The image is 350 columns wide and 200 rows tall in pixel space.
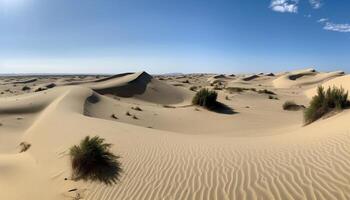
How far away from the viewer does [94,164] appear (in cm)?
833

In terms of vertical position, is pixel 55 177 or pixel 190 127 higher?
pixel 55 177

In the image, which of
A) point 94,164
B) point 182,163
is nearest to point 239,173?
point 182,163

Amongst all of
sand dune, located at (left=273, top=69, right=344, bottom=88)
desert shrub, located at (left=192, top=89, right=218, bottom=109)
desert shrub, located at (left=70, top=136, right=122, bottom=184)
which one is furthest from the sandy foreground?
sand dune, located at (left=273, top=69, right=344, bottom=88)

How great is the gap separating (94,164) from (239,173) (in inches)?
131

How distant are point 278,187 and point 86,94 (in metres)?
20.1

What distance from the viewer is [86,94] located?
24594 mm

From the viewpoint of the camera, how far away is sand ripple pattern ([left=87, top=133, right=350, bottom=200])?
236 inches

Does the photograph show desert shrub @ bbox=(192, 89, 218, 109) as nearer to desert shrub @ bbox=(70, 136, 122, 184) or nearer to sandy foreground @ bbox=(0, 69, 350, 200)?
sandy foreground @ bbox=(0, 69, 350, 200)

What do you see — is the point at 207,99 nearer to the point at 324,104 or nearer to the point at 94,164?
the point at 324,104

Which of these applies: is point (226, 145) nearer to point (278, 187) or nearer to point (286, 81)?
point (278, 187)

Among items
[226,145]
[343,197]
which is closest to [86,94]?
[226,145]

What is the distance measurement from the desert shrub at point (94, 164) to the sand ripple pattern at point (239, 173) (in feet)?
1.00

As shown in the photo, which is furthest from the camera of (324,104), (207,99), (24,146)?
(207,99)

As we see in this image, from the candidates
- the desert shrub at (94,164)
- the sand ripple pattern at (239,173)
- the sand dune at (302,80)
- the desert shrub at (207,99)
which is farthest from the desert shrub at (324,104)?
the sand dune at (302,80)
